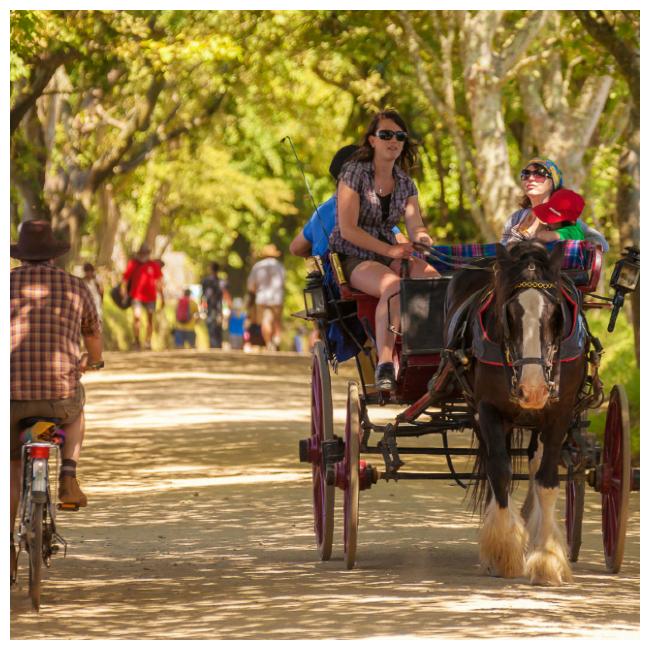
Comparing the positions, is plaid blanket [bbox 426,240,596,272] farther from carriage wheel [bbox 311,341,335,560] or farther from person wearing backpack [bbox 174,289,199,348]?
person wearing backpack [bbox 174,289,199,348]

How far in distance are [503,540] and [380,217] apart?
2.41 m

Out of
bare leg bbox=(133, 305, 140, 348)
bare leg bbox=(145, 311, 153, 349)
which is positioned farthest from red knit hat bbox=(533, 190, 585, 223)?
bare leg bbox=(145, 311, 153, 349)

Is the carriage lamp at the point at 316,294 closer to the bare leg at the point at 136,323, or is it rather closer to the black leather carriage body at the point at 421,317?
the black leather carriage body at the point at 421,317

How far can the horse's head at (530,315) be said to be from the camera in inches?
375

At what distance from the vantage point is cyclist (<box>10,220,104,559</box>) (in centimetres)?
948

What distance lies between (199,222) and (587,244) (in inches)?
2108

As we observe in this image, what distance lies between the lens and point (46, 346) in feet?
31.4

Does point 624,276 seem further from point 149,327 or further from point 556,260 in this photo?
point 149,327

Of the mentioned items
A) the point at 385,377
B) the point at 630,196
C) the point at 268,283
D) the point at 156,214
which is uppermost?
the point at 156,214

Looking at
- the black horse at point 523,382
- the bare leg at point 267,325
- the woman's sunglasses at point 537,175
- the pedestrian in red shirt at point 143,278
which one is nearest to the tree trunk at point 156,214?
the pedestrian in red shirt at point 143,278

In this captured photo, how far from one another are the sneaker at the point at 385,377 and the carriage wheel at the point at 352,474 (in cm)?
19

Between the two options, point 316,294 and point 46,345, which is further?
point 316,294

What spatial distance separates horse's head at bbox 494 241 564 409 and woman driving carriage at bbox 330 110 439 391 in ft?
3.81

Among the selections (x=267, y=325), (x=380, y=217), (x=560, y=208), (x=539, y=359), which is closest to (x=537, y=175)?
(x=560, y=208)
